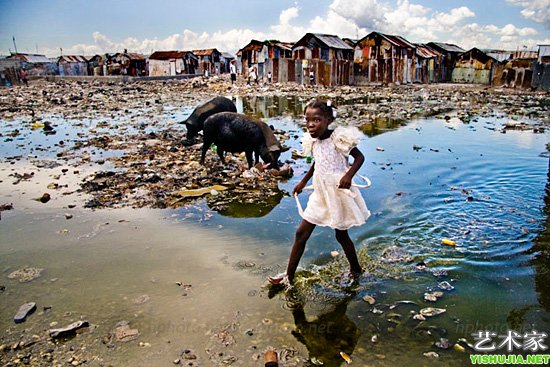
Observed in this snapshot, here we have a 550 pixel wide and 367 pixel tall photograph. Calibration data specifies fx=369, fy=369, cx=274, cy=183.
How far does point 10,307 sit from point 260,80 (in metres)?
34.5

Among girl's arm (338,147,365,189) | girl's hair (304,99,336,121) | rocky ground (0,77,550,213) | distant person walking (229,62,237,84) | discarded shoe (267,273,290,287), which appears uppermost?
distant person walking (229,62,237,84)

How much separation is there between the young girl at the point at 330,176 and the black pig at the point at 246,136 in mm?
3653

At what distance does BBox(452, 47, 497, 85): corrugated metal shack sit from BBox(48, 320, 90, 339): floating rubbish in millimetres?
38102

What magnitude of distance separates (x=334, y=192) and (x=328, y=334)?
107cm

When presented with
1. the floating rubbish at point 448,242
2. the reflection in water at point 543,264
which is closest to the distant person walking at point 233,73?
the floating rubbish at point 448,242

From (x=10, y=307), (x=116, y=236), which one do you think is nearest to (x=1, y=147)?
(x=116, y=236)

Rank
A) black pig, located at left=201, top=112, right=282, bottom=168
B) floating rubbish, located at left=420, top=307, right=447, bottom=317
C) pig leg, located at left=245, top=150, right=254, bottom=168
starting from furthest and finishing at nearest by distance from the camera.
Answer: pig leg, located at left=245, top=150, right=254, bottom=168 < black pig, located at left=201, top=112, right=282, bottom=168 < floating rubbish, located at left=420, top=307, right=447, bottom=317

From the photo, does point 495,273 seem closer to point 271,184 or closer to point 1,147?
point 271,184

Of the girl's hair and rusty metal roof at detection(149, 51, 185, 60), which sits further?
rusty metal roof at detection(149, 51, 185, 60)

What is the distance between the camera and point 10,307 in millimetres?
2990

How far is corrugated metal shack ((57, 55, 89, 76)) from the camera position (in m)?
52.6

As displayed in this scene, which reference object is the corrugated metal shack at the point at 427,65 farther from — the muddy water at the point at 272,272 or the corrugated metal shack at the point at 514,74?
the muddy water at the point at 272,272

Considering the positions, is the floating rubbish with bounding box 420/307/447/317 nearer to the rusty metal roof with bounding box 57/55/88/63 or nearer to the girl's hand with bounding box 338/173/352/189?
the girl's hand with bounding box 338/173/352/189

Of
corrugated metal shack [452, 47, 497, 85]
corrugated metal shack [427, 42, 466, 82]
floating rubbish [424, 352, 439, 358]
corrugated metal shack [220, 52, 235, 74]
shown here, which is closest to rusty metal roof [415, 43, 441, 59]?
corrugated metal shack [427, 42, 466, 82]
